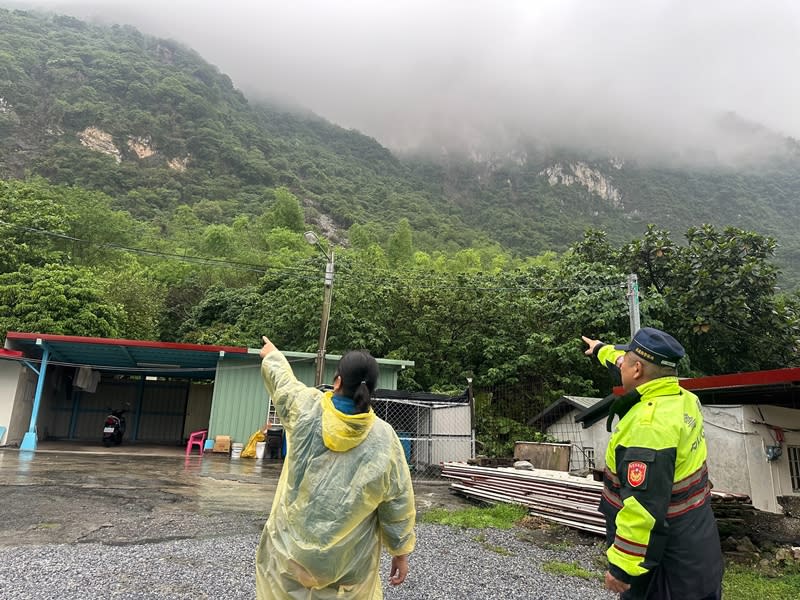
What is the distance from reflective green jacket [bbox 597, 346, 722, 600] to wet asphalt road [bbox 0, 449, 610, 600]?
8.01 ft

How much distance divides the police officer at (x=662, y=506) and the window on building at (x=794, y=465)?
18.9 feet

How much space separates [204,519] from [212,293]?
21.1 meters

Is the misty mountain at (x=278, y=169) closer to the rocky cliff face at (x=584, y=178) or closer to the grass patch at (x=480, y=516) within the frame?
the rocky cliff face at (x=584, y=178)

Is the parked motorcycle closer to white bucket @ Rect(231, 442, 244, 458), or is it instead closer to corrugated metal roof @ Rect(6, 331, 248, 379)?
corrugated metal roof @ Rect(6, 331, 248, 379)

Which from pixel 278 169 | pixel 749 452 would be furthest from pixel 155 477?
pixel 278 169

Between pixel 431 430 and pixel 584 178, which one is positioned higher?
pixel 584 178

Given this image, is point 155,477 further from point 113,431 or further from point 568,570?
point 113,431

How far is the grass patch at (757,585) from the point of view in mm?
4053

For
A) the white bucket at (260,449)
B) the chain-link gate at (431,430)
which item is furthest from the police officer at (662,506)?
the white bucket at (260,449)

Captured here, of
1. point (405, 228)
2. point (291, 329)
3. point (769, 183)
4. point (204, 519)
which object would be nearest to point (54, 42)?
point (405, 228)

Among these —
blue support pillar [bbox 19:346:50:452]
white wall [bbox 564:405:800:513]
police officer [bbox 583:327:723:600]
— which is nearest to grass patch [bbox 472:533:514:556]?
white wall [bbox 564:405:800:513]

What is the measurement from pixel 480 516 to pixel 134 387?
16.9m

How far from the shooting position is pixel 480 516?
21.9ft

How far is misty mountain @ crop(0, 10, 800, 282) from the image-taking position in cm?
5756
